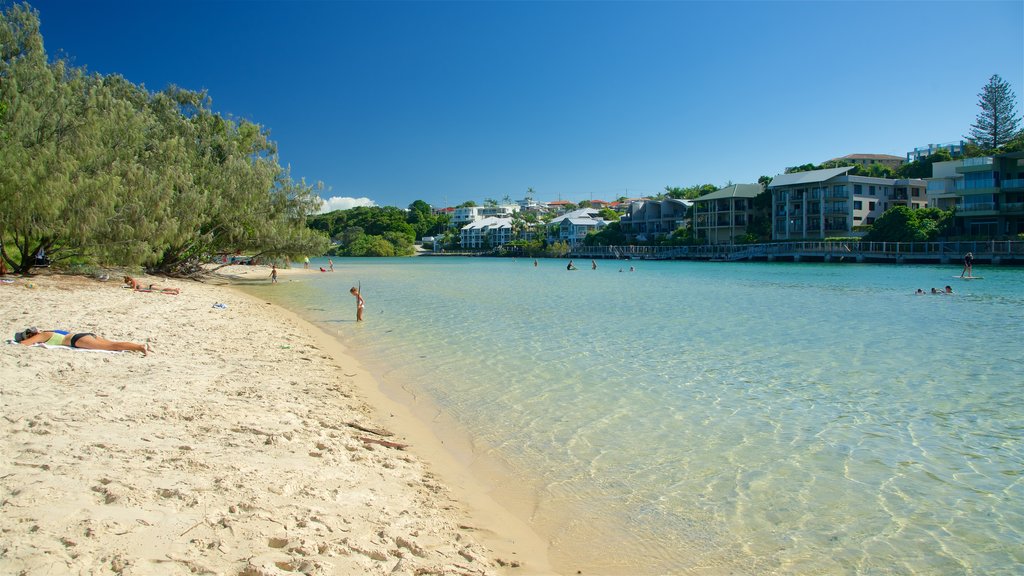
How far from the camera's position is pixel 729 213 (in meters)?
93.7

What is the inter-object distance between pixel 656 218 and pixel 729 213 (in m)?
18.6

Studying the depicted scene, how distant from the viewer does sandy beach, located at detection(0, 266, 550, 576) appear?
3.74 m

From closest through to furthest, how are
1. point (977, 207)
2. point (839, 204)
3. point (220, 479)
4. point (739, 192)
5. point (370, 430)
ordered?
1. point (220, 479)
2. point (370, 430)
3. point (977, 207)
4. point (839, 204)
5. point (739, 192)

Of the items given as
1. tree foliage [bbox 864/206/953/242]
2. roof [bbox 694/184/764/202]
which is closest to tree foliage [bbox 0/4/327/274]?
tree foliage [bbox 864/206/953/242]

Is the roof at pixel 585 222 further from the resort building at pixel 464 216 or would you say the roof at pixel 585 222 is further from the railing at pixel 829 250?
the resort building at pixel 464 216

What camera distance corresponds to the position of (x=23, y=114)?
68.1 feet

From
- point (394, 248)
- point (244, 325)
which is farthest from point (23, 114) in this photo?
point (394, 248)

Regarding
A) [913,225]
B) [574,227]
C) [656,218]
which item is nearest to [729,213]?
[656,218]

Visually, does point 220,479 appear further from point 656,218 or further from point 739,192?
point 656,218

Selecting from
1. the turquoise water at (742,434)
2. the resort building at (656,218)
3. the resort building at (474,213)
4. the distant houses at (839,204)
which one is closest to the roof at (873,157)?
the distant houses at (839,204)

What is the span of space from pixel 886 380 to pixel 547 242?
11521 cm

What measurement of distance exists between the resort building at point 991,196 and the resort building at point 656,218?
44026 millimetres

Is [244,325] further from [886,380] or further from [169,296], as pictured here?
[886,380]

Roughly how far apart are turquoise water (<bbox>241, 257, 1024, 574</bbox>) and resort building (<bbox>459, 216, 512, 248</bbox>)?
12467cm
